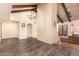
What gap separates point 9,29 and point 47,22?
2.60 ft

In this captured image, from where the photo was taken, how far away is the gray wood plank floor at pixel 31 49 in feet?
8.43

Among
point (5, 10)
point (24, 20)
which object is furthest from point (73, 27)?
point (5, 10)

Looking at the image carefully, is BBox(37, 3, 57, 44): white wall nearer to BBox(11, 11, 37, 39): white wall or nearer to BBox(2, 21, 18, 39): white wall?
BBox(11, 11, 37, 39): white wall

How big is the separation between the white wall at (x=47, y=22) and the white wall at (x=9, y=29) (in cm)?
49

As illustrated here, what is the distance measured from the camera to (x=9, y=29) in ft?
8.55

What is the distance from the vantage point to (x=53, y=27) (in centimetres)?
264

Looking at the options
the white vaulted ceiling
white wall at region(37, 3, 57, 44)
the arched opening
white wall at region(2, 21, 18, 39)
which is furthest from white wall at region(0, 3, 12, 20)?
the white vaulted ceiling

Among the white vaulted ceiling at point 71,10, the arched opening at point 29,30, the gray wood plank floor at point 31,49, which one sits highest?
the white vaulted ceiling at point 71,10

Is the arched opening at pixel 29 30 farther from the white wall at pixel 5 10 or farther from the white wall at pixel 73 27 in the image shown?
the white wall at pixel 73 27

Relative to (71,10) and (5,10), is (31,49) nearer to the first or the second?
(5,10)

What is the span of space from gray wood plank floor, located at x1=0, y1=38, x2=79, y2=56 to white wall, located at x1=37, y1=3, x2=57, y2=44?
0.13 meters

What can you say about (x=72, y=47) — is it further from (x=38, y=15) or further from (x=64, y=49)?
(x=38, y=15)

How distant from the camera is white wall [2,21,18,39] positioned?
2562 mm

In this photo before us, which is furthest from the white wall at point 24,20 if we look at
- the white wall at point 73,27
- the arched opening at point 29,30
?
the white wall at point 73,27
